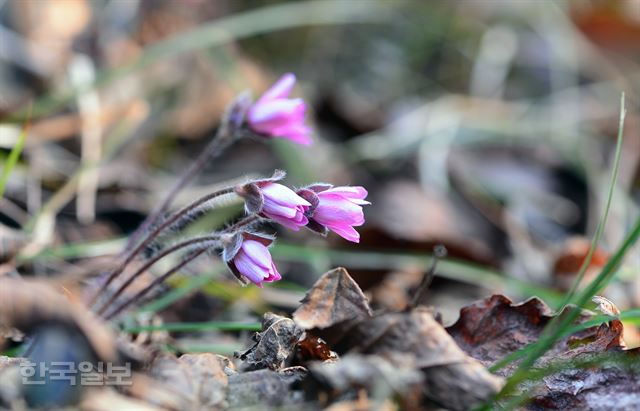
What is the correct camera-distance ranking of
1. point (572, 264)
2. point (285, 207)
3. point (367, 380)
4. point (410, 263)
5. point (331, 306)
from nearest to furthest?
point (367, 380)
point (331, 306)
point (285, 207)
point (410, 263)
point (572, 264)

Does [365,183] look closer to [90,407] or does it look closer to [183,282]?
[183,282]

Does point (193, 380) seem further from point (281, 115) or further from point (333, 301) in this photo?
point (281, 115)

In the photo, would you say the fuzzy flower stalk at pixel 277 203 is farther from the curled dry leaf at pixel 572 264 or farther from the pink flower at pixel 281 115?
the curled dry leaf at pixel 572 264

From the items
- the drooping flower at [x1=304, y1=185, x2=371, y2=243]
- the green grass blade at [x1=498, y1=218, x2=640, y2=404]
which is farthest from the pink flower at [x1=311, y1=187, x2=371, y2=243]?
the green grass blade at [x1=498, y1=218, x2=640, y2=404]

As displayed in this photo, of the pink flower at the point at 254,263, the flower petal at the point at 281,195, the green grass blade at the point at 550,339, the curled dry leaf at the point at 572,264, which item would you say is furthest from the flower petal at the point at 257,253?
the curled dry leaf at the point at 572,264

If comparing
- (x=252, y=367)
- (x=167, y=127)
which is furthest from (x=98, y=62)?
(x=252, y=367)

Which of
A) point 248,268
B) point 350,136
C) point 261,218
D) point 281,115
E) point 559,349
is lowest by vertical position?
point 350,136

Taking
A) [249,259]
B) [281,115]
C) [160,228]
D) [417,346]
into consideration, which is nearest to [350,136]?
[281,115]
